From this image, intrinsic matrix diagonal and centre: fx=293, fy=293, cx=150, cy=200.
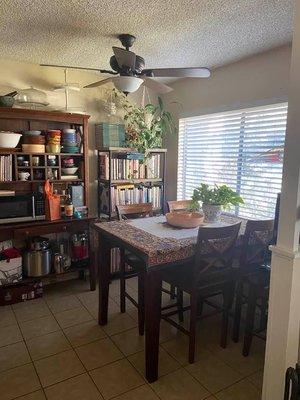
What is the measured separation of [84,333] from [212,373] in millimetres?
1066

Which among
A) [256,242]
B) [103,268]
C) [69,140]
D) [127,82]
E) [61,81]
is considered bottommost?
[103,268]

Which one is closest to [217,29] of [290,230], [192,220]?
[192,220]

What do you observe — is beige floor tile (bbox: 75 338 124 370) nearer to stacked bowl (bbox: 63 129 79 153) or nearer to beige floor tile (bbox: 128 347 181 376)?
beige floor tile (bbox: 128 347 181 376)

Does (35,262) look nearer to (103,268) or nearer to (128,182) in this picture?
(103,268)

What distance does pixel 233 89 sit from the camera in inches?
122

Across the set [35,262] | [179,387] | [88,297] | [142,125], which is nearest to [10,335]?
[35,262]

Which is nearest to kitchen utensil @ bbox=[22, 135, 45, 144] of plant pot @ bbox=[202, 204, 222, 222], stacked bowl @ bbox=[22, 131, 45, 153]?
stacked bowl @ bbox=[22, 131, 45, 153]

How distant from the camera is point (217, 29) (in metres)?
2.24

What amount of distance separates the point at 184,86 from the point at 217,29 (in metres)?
1.52

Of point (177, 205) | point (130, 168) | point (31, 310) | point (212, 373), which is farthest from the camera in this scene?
point (130, 168)

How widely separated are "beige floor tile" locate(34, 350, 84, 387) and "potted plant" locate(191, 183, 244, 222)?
155 centimetres

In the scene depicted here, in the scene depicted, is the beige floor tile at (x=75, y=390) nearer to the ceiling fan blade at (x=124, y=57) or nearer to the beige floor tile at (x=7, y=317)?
the beige floor tile at (x=7, y=317)

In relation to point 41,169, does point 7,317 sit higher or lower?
lower

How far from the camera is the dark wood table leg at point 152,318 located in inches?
73.4
